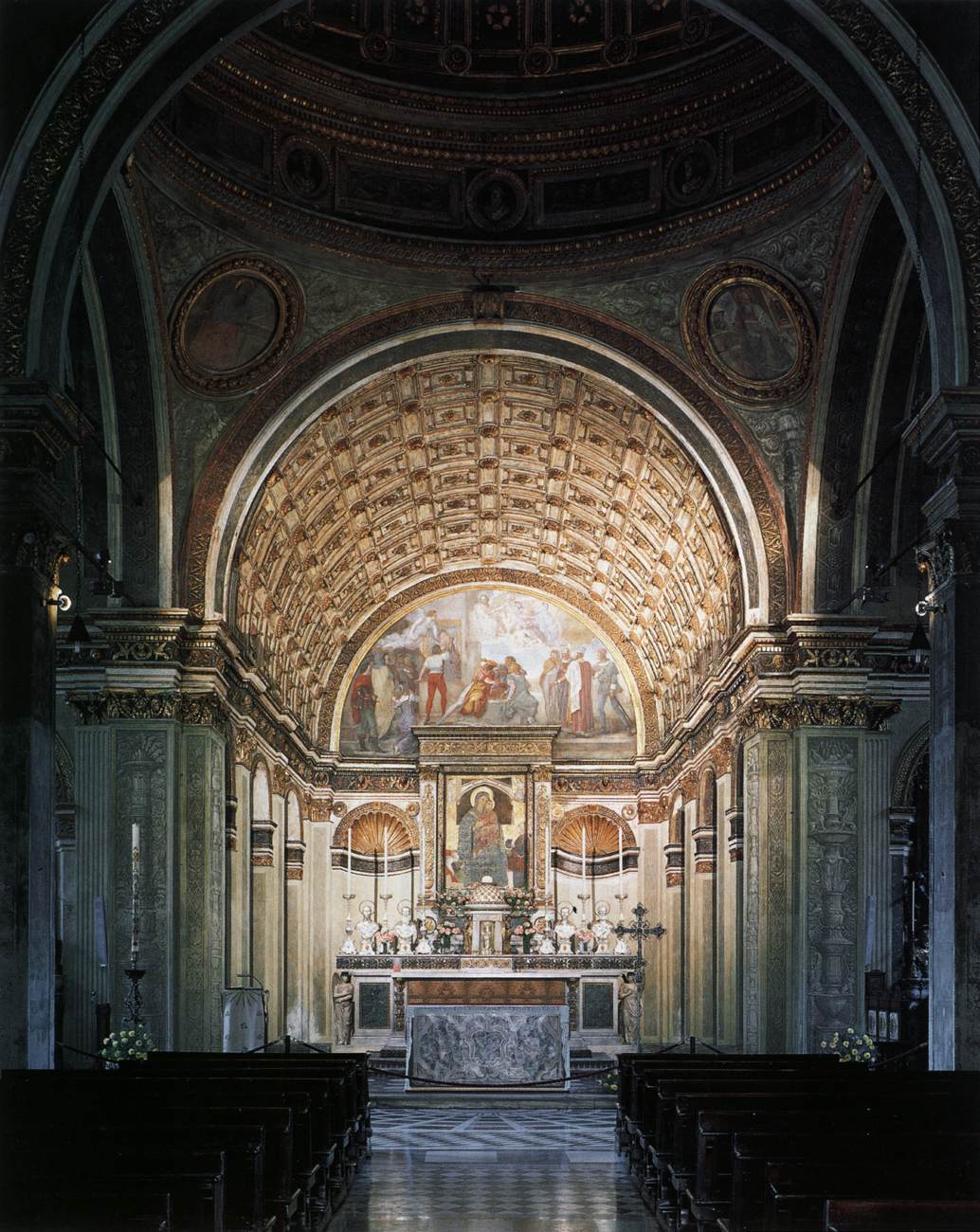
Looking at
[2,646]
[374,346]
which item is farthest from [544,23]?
[2,646]

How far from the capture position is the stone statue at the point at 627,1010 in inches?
1453

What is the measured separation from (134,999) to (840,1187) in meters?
13.8

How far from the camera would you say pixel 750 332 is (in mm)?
24484

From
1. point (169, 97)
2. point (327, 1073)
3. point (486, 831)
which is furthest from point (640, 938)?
point (169, 97)

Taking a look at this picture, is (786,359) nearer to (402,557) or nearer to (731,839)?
(731,839)

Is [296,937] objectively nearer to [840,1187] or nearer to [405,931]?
[405,931]

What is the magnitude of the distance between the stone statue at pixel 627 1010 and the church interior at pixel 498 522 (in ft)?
2.15

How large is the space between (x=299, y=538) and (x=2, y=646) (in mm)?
17713

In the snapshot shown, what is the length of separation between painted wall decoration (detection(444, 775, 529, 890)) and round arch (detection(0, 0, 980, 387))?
26.1 m

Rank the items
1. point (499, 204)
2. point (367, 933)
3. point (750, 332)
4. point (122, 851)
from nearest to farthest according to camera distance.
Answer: point (122, 851)
point (750, 332)
point (499, 204)
point (367, 933)

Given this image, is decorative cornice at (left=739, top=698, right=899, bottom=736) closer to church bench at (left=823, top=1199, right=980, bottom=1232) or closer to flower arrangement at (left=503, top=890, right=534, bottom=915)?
flower arrangement at (left=503, top=890, right=534, bottom=915)

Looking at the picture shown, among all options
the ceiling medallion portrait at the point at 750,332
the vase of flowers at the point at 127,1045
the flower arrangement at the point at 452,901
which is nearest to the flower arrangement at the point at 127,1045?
the vase of flowers at the point at 127,1045

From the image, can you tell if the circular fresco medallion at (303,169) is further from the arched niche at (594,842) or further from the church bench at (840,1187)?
the arched niche at (594,842)

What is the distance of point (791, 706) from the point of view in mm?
25172
